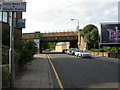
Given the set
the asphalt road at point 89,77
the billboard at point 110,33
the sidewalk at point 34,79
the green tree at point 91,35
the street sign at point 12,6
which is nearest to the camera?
the street sign at point 12,6

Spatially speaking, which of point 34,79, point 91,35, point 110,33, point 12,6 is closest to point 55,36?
point 91,35

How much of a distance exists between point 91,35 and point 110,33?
5778mm

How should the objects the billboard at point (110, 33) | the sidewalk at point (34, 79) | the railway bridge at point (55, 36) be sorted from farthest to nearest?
1. the railway bridge at point (55, 36)
2. the billboard at point (110, 33)
3. the sidewalk at point (34, 79)

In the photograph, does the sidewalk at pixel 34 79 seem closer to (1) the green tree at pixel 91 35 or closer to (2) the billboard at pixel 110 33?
(1) the green tree at pixel 91 35

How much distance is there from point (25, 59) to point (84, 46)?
202 feet

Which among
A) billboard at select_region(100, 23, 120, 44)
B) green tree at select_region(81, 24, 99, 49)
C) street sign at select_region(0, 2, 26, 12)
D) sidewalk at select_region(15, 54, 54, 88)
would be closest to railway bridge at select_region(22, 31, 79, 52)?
green tree at select_region(81, 24, 99, 49)

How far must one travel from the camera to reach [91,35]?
72625mm

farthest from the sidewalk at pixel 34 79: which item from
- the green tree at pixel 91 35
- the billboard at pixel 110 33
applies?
the billboard at pixel 110 33

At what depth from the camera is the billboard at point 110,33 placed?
73.8m

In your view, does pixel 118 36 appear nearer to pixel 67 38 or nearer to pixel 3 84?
pixel 67 38

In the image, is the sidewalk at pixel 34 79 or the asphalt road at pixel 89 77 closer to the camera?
the sidewalk at pixel 34 79

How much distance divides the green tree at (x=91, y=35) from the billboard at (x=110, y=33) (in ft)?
5.78

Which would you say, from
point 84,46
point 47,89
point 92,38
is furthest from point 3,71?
point 84,46

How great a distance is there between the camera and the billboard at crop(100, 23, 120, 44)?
242ft
